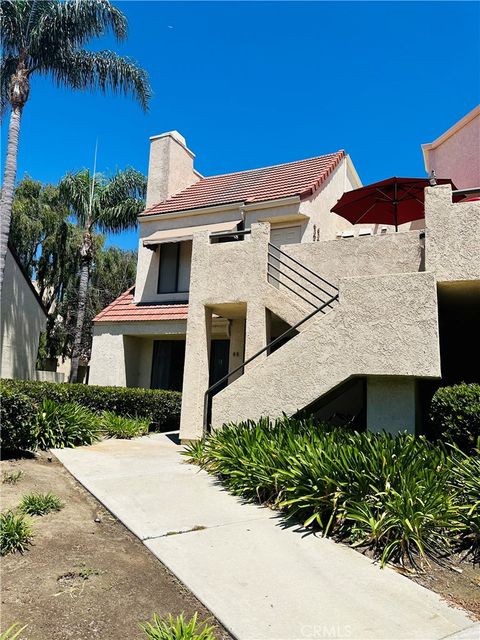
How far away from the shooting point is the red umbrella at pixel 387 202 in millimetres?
10430

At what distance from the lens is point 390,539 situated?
4621mm

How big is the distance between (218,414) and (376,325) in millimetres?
3279

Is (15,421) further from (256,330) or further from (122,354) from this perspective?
(122,354)

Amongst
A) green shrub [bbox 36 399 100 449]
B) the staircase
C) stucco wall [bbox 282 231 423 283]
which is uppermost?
stucco wall [bbox 282 231 423 283]

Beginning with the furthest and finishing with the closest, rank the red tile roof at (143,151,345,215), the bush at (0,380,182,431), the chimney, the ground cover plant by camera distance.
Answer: the chimney → the red tile roof at (143,151,345,215) → the bush at (0,380,182,431) → the ground cover plant

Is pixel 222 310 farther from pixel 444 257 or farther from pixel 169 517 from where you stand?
pixel 169 517

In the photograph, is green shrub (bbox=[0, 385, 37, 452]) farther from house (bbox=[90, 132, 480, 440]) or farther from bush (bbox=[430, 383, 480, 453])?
bush (bbox=[430, 383, 480, 453])

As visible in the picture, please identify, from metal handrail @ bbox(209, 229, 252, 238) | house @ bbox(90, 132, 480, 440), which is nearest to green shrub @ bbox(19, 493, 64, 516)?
house @ bbox(90, 132, 480, 440)

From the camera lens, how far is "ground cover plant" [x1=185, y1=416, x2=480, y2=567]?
4648mm

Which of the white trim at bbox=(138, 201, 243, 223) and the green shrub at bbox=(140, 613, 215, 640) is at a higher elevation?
the white trim at bbox=(138, 201, 243, 223)

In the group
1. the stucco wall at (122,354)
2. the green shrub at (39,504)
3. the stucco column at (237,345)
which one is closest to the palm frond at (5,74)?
the stucco wall at (122,354)

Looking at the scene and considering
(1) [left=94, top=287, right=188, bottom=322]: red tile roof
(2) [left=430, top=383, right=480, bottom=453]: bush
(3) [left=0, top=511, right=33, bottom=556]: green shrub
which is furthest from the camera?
(1) [left=94, top=287, right=188, bottom=322]: red tile roof

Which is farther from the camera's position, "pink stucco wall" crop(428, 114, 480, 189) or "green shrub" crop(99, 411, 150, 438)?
Result: "pink stucco wall" crop(428, 114, 480, 189)

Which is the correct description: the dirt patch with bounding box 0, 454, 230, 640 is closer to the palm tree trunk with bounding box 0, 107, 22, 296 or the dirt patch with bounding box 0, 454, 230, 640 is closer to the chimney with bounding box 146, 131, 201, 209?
the palm tree trunk with bounding box 0, 107, 22, 296
